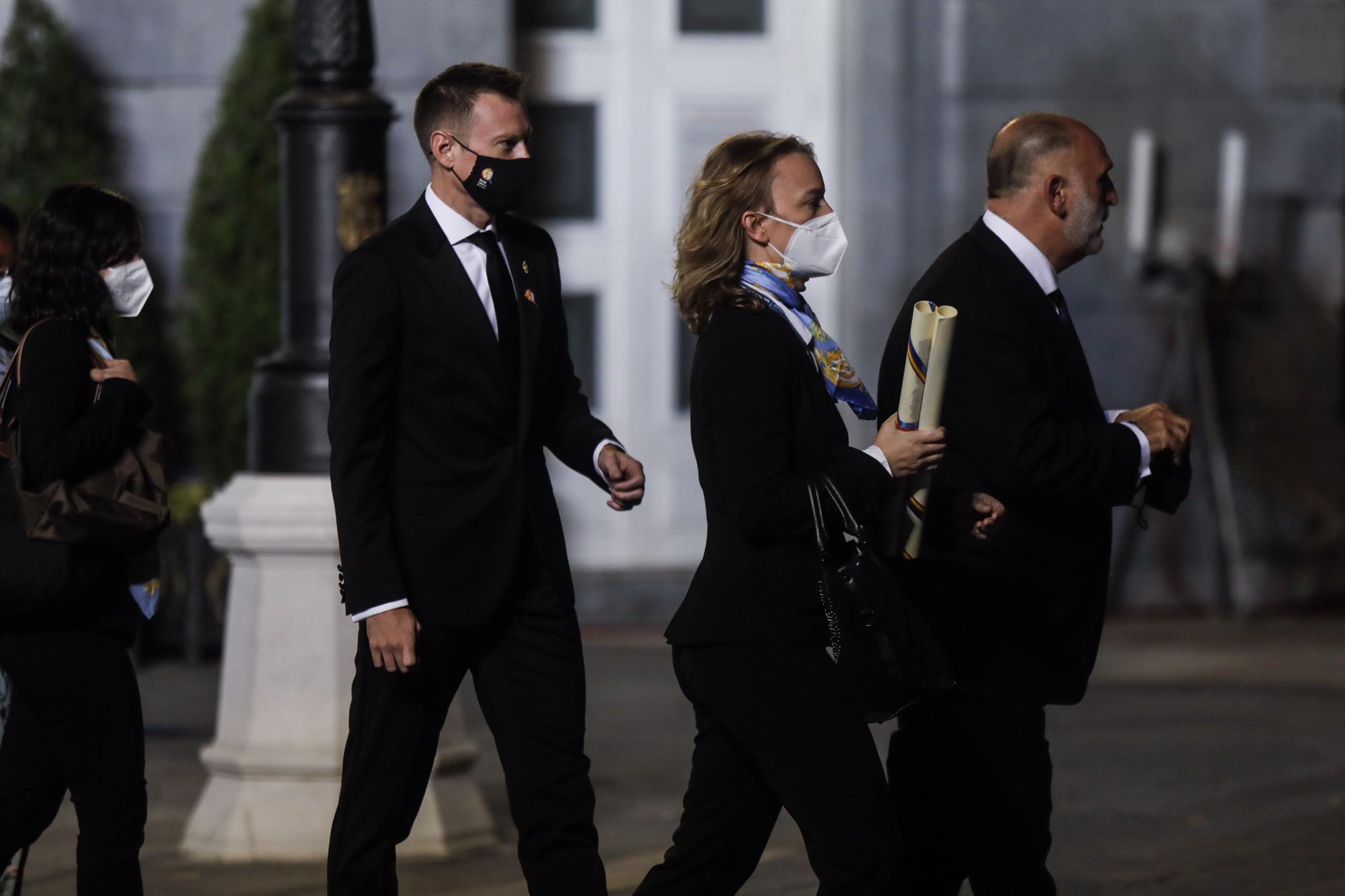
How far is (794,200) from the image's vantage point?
3910 mm

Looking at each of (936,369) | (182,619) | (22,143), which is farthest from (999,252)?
(22,143)

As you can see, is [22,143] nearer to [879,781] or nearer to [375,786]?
[375,786]

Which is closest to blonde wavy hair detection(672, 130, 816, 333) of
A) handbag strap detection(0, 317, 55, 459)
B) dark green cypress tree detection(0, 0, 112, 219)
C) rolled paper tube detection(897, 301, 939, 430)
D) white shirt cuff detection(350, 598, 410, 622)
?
rolled paper tube detection(897, 301, 939, 430)

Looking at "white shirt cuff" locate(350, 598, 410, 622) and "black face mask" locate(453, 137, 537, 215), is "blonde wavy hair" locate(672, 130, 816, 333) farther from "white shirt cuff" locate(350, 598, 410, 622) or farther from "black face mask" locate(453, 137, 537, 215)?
"white shirt cuff" locate(350, 598, 410, 622)

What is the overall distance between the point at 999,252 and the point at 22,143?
700cm

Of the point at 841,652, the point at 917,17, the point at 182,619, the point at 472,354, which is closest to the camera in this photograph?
the point at 841,652

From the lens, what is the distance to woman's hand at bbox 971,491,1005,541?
4.03m

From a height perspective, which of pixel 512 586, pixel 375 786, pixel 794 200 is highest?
pixel 794 200

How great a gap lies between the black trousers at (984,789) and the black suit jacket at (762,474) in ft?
1.60

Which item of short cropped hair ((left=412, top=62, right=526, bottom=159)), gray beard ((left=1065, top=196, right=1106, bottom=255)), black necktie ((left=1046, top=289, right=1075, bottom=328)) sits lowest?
black necktie ((left=1046, top=289, right=1075, bottom=328))

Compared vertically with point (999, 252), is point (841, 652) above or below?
below

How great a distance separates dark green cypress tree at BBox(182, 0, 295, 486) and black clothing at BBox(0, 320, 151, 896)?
5.73 meters

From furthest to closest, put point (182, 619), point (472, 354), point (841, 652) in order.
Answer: point (182, 619) < point (472, 354) < point (841, 652)

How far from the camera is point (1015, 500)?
13.3 feet
